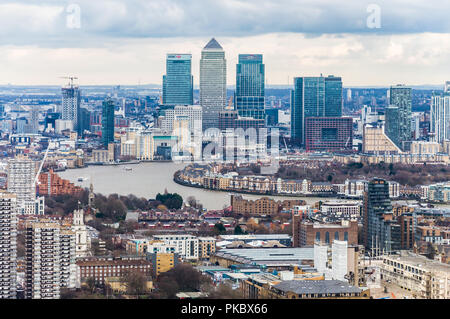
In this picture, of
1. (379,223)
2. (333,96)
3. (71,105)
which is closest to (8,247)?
(379,223)

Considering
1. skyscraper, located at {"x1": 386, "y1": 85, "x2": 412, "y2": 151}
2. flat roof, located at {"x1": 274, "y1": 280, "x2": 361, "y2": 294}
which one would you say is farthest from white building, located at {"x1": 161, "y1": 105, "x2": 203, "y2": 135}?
flat roof, located at {"x1": 274, "y1": 280, "x2": 361, "y2": 294}

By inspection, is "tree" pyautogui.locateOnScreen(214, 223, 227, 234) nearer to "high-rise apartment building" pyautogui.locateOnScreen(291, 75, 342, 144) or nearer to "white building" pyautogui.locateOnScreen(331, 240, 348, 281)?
"white building" pyautogui.locateOnScreen(331, 240, 348, 281)

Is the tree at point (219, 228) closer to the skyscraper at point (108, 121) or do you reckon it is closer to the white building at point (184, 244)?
the white building at point (184, 244)

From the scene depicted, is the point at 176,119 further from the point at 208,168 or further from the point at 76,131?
the point at 208,168

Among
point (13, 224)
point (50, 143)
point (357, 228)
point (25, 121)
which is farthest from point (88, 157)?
point (13, 224)

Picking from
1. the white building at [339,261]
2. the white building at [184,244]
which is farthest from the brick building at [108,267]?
the white building at [339,261]

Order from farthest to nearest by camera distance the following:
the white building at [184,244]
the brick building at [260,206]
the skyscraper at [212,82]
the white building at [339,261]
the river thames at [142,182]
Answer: the skyscraper at [212,82] < the river thames at [142,182] < the brick building at [260,206] < the white building at [184,244] < the white building at [339,261]
